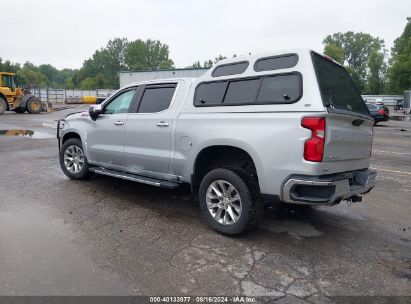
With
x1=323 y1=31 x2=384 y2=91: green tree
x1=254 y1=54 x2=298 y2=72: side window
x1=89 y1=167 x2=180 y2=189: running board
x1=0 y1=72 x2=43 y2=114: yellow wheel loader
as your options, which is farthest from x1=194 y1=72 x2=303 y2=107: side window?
x1=323 y1=31 x2=384 y2=91: green tree

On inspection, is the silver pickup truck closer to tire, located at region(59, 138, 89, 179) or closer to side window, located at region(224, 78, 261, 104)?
side window, located at region(224, 78, 261, 104)

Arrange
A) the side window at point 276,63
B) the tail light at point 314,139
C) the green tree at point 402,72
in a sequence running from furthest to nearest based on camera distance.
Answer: the green tree at point 402,72 < the side window at point 276,63 < the tail light at point 314,139

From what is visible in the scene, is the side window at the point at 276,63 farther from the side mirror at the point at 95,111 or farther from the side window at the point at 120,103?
the side mirror at the point at 95,111

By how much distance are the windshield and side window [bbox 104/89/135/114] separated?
2988 mm

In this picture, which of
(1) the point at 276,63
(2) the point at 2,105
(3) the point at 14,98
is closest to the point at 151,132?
(1) the point at 276,63

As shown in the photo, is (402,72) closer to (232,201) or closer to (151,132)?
(151,132)

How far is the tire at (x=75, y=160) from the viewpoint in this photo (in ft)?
20.5

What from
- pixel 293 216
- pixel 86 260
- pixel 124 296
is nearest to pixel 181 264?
pixel 124 296

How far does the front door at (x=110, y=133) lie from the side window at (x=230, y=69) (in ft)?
5.48

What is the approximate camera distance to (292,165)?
11.3 feet

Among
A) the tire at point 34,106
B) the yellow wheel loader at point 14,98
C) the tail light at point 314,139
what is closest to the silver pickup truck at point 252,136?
the tail light at point 314,139

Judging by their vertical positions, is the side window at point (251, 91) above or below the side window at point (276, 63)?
below

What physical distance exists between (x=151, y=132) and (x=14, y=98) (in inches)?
956

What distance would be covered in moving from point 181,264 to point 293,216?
211 centimetres
